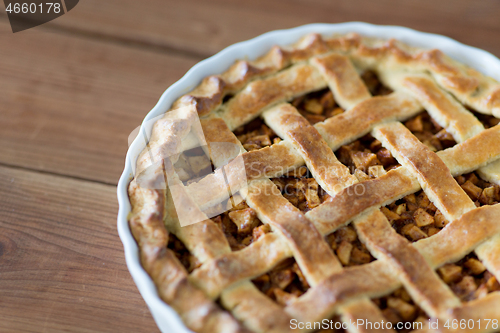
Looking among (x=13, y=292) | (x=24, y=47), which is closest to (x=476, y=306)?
(x=13, y=292)

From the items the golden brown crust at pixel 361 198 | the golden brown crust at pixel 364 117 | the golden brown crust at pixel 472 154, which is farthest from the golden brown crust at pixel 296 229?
the golden brown crust at pixel 472 154

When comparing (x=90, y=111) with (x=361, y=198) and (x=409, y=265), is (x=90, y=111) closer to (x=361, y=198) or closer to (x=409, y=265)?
(x=361, y=198)

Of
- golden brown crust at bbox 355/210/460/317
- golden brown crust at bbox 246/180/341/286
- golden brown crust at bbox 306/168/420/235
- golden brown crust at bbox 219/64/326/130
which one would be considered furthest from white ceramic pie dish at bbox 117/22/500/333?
golden brown crust at bbox 355/210/460/317

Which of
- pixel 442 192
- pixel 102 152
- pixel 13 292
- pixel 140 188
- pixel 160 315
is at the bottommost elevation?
pixel 13 292

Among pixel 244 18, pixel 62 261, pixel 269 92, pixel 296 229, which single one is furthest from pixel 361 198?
pixel 244 18

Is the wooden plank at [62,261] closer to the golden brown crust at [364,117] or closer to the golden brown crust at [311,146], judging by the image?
the golden brown crust at [311,146]

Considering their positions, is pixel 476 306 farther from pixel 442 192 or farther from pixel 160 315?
pixel 160 315
